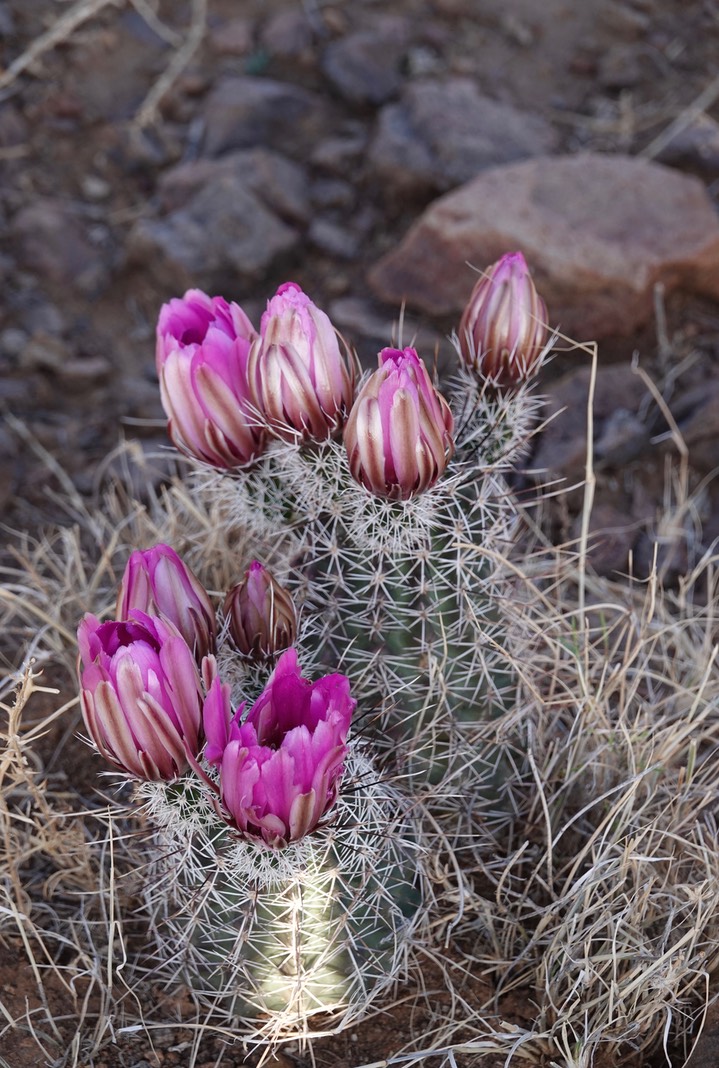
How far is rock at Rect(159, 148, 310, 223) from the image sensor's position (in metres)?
3.73

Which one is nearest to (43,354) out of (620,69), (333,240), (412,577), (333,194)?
(333,240)

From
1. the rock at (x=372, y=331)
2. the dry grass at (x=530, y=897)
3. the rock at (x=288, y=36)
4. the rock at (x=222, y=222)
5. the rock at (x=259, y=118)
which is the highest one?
the rock at (x=288, y=36)

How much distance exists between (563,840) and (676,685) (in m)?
0.36

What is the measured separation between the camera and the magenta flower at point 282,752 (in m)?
1.42

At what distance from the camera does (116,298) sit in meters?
3.71

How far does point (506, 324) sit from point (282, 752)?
2.53 ft

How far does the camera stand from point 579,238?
3.21 meters

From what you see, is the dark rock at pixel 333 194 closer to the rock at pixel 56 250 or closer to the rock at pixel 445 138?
the rock at pixel 445 138

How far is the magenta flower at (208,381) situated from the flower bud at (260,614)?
19cm

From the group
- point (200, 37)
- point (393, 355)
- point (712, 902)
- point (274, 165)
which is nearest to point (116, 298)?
point (274, 165)

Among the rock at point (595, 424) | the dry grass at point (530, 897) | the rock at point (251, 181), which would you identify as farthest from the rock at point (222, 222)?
the dry grass at point (530, 897)

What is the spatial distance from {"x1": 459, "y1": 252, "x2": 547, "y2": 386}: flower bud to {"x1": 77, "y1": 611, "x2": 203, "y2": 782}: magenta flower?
0.67 meters

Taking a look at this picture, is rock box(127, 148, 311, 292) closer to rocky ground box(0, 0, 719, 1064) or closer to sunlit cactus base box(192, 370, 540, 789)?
rocky ground box(0, 0, 719, 1064)

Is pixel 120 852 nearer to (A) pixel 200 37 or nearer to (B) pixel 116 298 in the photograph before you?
(B) pixel 116 298
